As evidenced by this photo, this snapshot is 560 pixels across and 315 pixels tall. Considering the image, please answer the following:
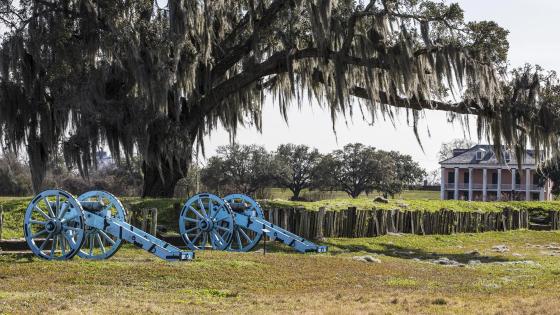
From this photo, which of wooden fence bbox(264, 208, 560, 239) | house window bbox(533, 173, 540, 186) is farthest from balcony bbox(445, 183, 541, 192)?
wooden fence bbox(264, 208, 560, 239)

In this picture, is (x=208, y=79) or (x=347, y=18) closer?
(x=347, y=18)

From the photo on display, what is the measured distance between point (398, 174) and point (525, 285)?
194 ft

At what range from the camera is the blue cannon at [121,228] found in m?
14.8

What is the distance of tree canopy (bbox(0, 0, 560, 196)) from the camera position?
68.4 feet

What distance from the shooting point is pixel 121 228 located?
48.4 ft

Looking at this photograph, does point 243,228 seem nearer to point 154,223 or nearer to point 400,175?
point 154,223

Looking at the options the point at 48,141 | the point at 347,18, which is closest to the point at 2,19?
the point at 48,141

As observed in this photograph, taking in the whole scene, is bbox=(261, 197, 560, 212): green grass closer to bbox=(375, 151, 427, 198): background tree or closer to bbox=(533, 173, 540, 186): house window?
bbox=(375, 151, 427, 198): background tree

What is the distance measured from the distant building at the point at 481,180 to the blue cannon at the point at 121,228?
60.8 meters

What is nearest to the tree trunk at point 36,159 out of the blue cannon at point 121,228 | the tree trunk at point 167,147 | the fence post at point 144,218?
the tree trunk at point 167,147

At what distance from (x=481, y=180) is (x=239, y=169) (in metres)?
27.5

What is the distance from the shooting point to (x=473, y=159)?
78.9 m

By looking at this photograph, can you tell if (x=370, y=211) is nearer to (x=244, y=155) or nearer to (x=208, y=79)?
(x=208, y=79)

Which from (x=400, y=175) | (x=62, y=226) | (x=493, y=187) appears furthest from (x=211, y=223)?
(x=493, y=187)
